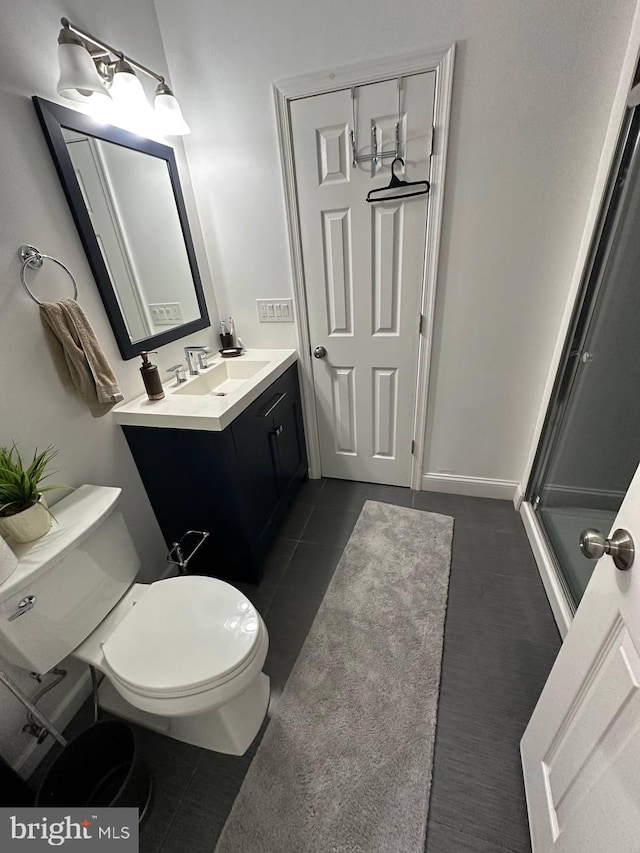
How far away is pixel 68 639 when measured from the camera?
1.02 metres

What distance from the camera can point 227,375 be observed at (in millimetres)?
1927

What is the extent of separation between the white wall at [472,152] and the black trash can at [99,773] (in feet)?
5.76

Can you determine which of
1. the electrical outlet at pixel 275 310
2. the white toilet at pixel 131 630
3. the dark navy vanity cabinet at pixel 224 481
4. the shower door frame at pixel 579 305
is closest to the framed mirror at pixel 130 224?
the electrical outlet at pixel 275 310

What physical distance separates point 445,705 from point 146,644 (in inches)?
39.3

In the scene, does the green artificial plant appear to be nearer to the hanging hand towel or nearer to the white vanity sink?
the hanging hand towel

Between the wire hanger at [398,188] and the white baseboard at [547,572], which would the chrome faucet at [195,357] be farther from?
the white baseboard at [547,572]

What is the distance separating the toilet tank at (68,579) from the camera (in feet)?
2.94

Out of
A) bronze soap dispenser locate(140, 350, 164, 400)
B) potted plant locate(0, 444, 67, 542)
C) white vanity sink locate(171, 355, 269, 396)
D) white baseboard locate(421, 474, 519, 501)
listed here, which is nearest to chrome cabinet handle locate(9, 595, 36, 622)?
potted plant locate(0, 444, 67, 542)

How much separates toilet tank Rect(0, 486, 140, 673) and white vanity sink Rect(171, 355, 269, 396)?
71 cm

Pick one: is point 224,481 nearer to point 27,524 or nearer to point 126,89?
point 27,524

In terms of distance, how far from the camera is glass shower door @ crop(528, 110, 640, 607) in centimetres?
121

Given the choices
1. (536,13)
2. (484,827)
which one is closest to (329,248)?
(536,13)

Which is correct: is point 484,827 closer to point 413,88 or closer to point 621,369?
point 621,369

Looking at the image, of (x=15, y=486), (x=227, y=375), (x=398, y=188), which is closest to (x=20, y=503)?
(x=15, y=486)
